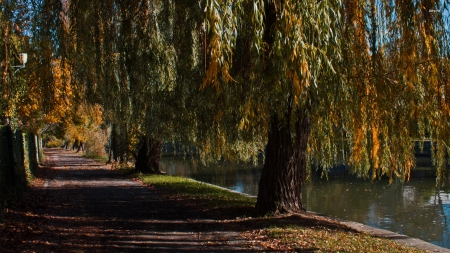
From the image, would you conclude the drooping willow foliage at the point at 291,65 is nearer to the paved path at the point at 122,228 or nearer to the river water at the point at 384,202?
the paved path at the point at 122,228

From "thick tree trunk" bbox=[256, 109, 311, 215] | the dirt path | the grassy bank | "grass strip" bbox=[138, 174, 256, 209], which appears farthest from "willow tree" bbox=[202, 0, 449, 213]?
"grass strip" bbox=[138, 174, 256, 209]

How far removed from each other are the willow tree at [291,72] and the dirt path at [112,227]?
184cm

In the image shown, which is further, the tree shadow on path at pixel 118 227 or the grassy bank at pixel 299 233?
the tree shadow on path at pixel 118 227

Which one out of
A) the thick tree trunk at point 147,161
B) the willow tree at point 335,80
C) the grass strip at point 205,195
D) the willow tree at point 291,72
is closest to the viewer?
the willow tree at point 335,80

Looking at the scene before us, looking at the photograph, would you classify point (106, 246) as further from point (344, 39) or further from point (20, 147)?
point (20, 147)

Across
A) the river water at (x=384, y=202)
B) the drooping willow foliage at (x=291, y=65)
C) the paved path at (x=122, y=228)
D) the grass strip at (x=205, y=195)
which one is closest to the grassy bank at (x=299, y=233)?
the grass strip at (x=205, y=195)

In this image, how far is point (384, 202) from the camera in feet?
58.6

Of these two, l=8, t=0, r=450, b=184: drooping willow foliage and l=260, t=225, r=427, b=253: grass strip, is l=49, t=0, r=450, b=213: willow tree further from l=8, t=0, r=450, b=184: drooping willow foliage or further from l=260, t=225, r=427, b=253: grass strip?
l=260, t=225, r=427, b=253: grass strip

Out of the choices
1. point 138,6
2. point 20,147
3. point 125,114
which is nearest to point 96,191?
point 20,147

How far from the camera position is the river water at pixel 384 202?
45.2ft

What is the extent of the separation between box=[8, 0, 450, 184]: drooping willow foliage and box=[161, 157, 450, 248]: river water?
418 cm

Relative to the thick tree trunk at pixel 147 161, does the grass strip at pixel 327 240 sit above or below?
below

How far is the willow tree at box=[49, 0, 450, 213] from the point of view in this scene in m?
A: 6.77

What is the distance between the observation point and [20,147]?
1548cm
